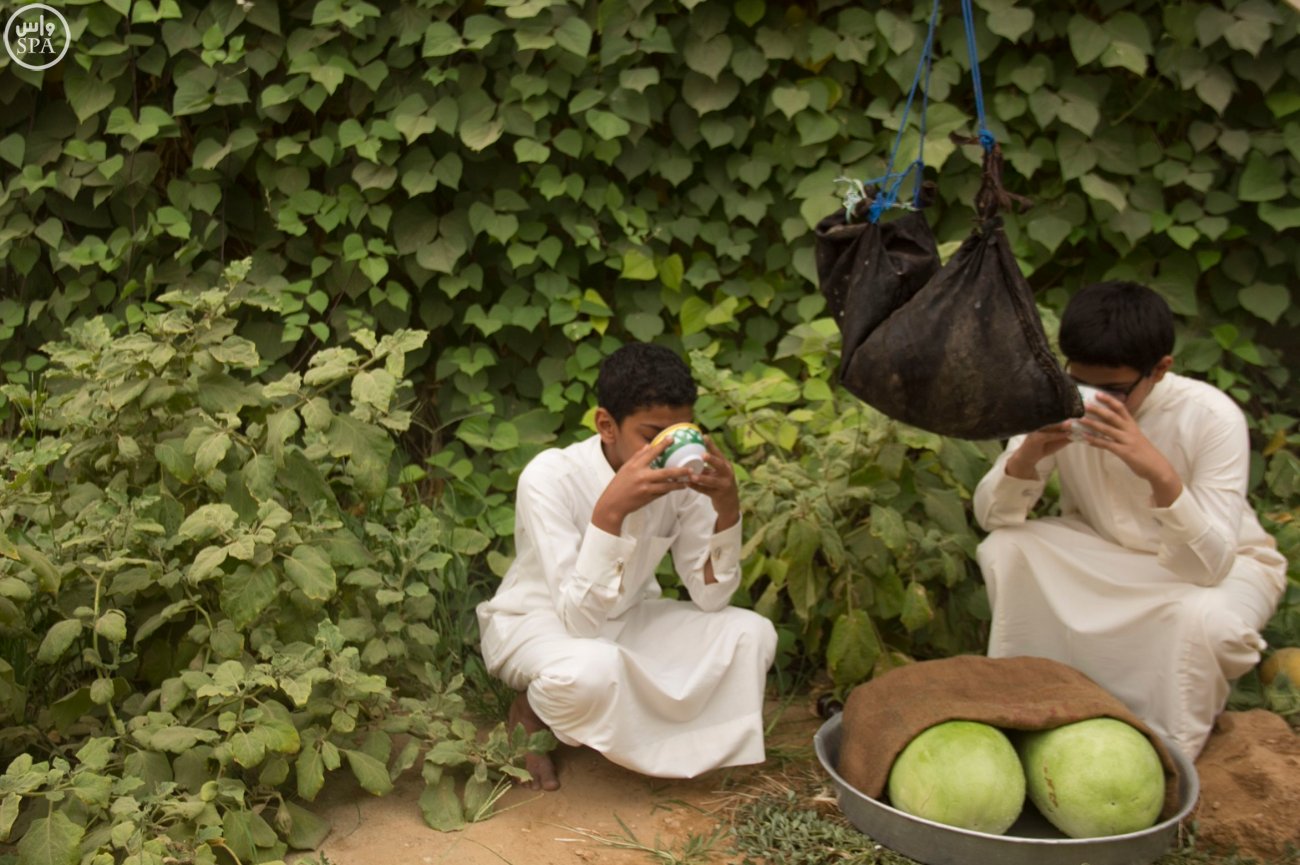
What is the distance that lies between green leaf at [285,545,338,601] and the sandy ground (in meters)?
0.57

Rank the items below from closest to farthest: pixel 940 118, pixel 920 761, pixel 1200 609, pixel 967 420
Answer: pixel 967 420, pixel 920 761, pixel 1200 609, pixel 940 118

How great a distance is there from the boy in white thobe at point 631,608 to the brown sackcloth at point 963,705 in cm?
32

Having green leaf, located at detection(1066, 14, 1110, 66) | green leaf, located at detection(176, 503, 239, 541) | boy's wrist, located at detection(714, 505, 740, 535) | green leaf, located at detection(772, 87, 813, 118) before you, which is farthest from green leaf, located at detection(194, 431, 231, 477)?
green leaf, located at detection(1066, 14, 1110, 66)

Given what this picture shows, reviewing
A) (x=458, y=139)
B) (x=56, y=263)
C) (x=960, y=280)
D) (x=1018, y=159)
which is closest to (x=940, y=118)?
(x=1018, y=159)

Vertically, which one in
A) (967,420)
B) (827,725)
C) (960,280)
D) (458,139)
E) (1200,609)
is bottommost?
(827,725)

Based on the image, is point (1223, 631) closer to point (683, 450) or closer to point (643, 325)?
point (683, 450)

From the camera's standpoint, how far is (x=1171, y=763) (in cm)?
314

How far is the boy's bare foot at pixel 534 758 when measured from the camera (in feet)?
11.4

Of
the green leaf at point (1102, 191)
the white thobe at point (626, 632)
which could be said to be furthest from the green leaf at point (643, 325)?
the green leaf at point (1102, 191)

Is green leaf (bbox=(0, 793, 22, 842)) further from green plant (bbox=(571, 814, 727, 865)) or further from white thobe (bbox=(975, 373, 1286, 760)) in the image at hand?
white thobe (bbox=(975, 373, 1286, 760))

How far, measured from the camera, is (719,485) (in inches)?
131

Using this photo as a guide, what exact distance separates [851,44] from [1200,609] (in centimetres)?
260

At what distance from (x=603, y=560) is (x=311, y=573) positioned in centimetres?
73

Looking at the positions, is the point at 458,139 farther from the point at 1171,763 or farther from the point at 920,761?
the point at 1171,763
